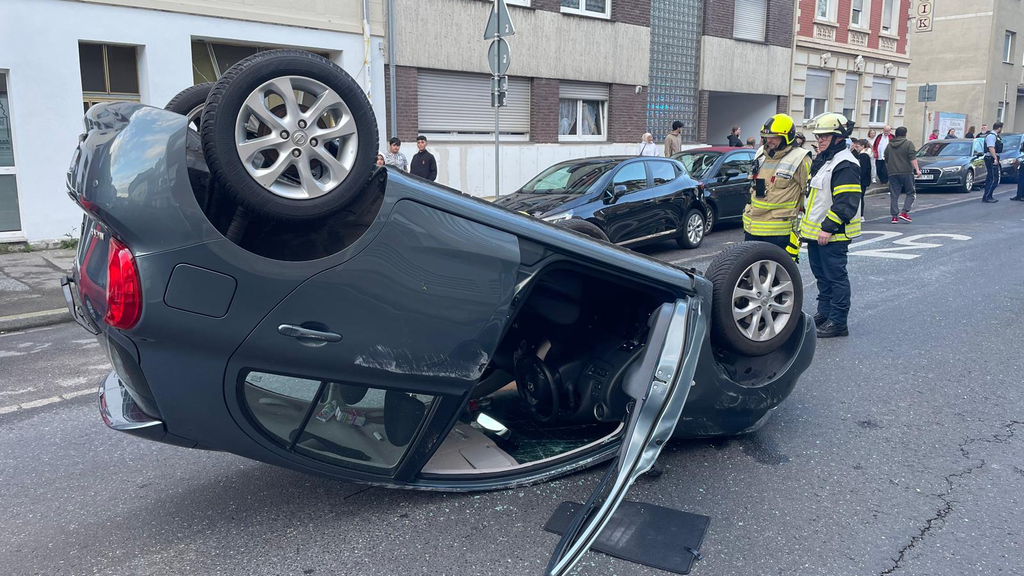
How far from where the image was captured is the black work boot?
20.1 feet

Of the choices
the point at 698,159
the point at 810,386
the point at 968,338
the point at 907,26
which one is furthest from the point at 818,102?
the point at 810,386

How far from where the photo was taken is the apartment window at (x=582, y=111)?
17.8 m

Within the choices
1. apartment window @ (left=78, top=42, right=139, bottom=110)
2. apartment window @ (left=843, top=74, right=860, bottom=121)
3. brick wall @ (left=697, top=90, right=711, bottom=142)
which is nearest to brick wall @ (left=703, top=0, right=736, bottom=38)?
brick wall @ (left=697, top=90, right=711, bottom=142)

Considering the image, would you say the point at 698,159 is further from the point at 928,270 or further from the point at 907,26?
the point at 907,26

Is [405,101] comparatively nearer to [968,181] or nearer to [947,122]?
[968,181]

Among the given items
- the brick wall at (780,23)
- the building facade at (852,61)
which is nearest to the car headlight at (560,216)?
the brick wall at (780,23)

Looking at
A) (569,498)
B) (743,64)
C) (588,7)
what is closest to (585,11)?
(588,7)

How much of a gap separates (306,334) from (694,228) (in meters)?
9.47

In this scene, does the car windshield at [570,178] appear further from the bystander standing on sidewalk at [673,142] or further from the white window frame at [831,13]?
the white window frame at [831,13]

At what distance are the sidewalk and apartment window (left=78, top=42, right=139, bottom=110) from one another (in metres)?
2.49

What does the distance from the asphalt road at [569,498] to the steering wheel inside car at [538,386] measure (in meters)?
0.38

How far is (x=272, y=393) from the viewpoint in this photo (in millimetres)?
2734

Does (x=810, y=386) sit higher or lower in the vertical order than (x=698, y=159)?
lower

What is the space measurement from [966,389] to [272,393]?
4.29 m
